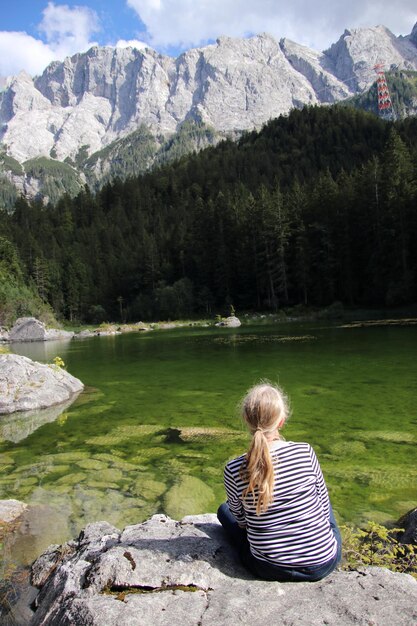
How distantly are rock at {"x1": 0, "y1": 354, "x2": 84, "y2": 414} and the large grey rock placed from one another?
1101 centimetres

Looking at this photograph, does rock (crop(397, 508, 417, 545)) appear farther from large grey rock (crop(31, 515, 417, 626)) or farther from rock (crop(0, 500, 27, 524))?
rock (crop(0, 500, 27, 524))

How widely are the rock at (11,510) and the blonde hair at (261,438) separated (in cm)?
461

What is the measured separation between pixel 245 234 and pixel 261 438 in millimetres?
72534

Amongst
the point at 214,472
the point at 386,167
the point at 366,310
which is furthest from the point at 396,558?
the point at 386,167

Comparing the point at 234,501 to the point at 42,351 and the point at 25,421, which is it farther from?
the point at 42,351

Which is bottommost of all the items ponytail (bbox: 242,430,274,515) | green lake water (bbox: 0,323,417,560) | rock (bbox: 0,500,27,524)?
green lake water (bbox: 0,323,417,560)

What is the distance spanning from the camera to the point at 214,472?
27.5 feet

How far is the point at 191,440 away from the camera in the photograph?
10.2 meters

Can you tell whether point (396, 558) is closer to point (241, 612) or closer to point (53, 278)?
point (241, 612)

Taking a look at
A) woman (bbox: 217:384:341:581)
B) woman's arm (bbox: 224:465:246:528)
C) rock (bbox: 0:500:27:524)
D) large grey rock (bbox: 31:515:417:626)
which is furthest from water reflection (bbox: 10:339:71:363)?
woman (bbox: 217:384:341:581)

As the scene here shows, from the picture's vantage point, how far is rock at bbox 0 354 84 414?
1443 cm

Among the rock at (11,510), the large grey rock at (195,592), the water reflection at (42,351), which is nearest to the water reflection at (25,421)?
the rock at (11,510)

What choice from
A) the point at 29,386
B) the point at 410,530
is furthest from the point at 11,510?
the point at 29,386

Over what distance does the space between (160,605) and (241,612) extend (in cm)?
59
